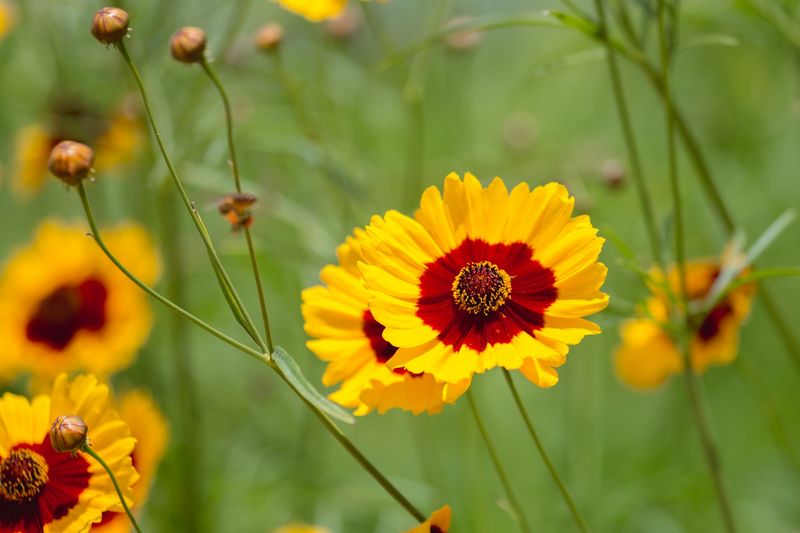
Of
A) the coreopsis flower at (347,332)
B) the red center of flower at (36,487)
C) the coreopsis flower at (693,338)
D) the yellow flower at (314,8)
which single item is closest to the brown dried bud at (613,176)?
the coreopsis flower at (693,338)

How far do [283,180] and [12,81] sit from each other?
1.75 ft

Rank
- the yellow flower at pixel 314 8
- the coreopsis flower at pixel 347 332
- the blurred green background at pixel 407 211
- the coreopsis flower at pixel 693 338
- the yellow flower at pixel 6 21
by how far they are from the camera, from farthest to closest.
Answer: the yellow flower at pixel 6 21, the blurred green background at pixel 407 211, the coreopsis flower at pixel 693 338, the yellow flower at pixel 314 8, the coreopsis flower at pixel 347 332

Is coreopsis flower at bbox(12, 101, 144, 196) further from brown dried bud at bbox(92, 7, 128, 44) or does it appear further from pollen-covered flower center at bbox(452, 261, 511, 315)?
pollen-covered flower center at bbox(452, 261, 511, 315)

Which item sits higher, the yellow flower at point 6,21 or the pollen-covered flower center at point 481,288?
the yellow flower at point 6,21

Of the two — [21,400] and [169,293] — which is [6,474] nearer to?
[21,400]

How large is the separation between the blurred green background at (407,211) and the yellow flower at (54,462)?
1.34 feet

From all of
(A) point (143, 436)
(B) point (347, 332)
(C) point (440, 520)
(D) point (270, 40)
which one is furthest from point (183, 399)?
(C) point (440, 520)

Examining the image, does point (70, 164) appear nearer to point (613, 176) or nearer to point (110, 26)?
point (110, 26)

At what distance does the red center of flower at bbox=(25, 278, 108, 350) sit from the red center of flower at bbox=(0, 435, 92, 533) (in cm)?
62

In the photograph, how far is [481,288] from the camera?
773 mm

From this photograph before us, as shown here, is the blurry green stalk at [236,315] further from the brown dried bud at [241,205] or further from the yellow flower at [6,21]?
the yellow flower at [6,21]

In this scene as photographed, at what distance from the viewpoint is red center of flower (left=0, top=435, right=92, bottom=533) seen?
774 millimetres

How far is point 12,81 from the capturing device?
188 centimetres

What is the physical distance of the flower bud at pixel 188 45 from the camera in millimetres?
806
